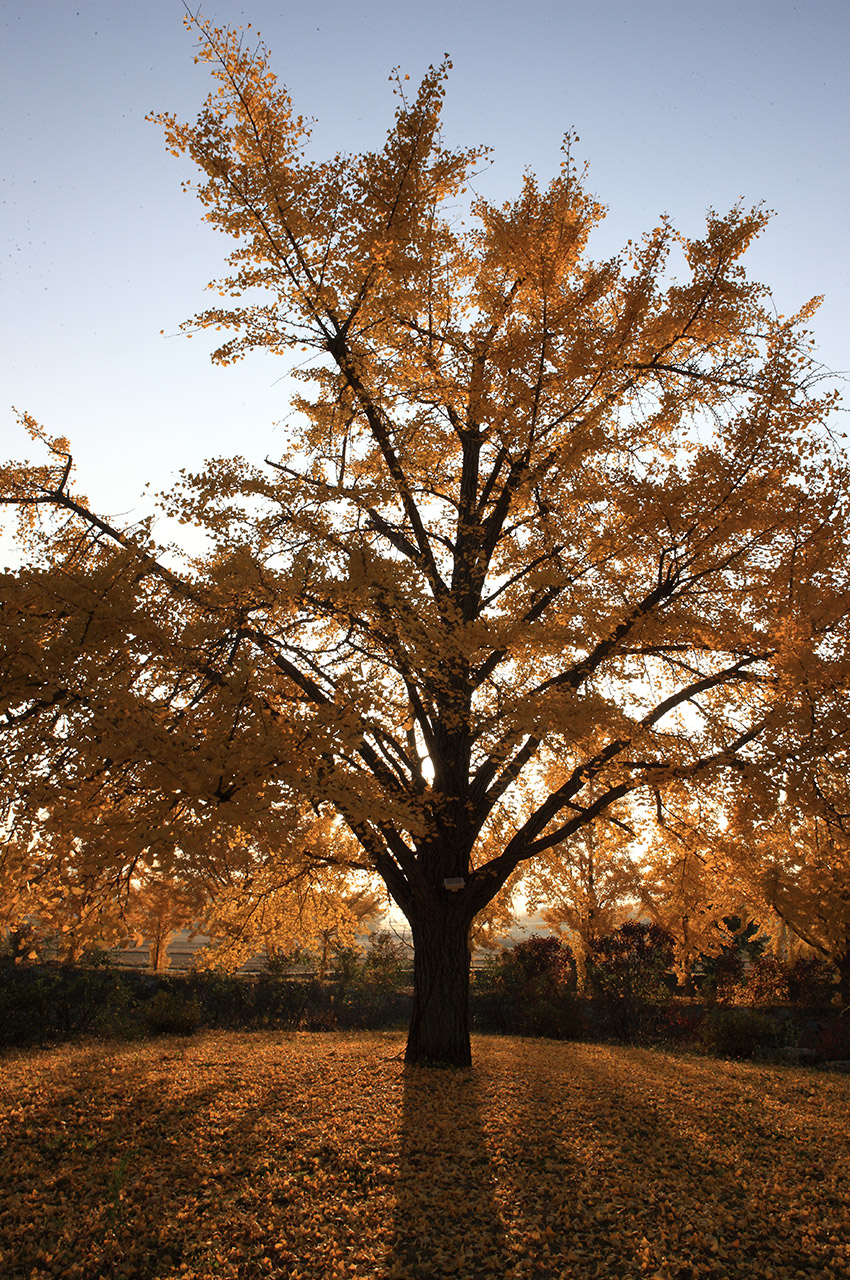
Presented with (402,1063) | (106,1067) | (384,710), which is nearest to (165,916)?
(106,1067)

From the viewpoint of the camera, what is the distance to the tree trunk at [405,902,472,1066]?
7316 mm

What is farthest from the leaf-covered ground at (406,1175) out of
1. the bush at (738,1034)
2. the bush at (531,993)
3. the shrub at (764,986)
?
the shrub at (764,986)

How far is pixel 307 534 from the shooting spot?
5969mm

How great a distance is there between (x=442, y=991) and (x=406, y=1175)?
10.1 ft

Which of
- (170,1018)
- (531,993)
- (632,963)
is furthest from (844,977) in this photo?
(170,1018)

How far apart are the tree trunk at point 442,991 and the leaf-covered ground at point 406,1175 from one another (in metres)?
0.34

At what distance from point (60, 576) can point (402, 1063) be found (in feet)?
21.4

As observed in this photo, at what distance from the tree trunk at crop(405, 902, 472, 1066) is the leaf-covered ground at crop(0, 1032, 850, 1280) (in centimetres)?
34

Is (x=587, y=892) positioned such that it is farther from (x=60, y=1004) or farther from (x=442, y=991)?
(x=60, y=1004)

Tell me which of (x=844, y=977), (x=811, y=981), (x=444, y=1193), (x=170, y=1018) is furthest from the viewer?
(x=811, y=981)

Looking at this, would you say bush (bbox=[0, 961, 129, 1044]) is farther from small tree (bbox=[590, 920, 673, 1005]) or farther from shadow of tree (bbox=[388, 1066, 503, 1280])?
small tree (bbox=[590, 920, 673, 1005])

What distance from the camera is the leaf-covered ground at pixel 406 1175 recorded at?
347cm

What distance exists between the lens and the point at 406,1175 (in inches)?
172

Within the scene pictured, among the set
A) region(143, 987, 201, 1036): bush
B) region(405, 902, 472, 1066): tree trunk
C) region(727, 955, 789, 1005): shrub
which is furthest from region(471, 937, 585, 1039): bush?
region(143, 987, 201, 1036): bush
